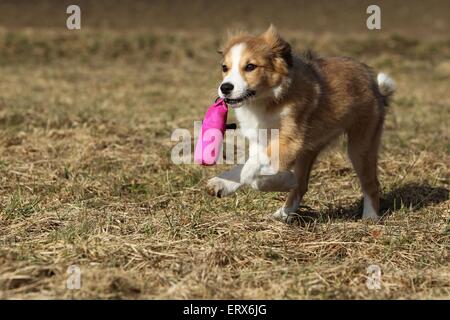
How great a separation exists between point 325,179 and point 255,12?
87.0ft

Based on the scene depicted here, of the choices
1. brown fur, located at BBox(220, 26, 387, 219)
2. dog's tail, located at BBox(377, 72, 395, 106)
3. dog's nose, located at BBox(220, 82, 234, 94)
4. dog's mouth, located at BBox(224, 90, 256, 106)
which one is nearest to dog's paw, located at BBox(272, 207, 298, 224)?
brown fur, located at BBox(220, 26, 387, 219)

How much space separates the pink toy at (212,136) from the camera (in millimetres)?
5418

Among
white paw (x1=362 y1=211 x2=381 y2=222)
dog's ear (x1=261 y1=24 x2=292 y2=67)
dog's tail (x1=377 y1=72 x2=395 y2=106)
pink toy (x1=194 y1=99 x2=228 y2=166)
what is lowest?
white paw (x1=362 y1=211 x2=381 y2=222)

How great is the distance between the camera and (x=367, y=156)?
19.7 feet

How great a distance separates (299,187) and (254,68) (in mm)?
1262

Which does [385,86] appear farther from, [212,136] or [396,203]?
[212,136]

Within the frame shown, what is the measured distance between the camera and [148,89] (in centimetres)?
1295

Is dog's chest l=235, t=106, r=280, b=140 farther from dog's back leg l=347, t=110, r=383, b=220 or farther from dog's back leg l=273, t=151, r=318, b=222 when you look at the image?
dog's back leg l=347, t=110, r=383, b=220

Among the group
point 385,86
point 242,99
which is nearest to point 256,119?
point 242,99

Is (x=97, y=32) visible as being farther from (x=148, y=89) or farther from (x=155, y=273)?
(x=155, y=273)

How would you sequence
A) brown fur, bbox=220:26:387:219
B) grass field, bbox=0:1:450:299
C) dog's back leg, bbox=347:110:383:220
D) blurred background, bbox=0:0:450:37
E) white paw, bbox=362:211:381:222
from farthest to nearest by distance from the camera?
blurred background, bbox=0:0:450:37
dog's back leg, bbox=347:110:383:220
white paw, bbox=362:211:381:222
brown fur, bbox=220:26:387:219
grass field, bbox=0:1:450:299

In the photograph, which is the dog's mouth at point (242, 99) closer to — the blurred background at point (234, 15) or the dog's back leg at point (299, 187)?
the dog's back leg at point (299, 187)

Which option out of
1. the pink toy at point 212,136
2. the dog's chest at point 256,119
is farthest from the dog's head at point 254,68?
the pink toy at point 212,136

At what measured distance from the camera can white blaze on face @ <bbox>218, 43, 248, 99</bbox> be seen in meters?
5.00
